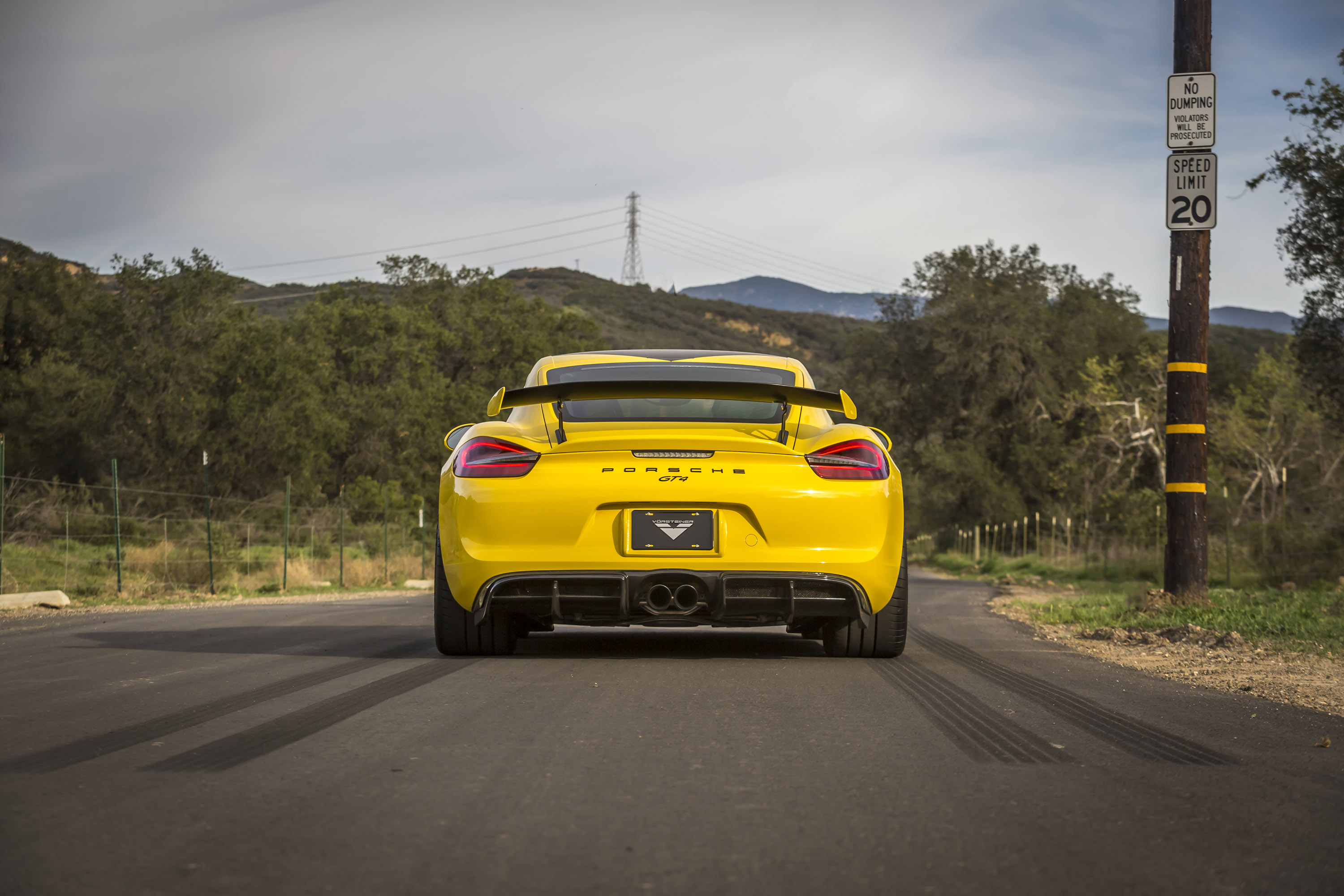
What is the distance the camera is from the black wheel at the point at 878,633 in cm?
707

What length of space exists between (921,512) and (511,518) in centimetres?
5437

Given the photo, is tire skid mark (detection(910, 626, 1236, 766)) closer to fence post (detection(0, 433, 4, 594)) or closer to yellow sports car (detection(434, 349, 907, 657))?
yellow sports car (detection(434, 349, 907, 657))

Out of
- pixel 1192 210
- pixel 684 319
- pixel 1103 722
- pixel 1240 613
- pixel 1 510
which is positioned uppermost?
pixel 684 319

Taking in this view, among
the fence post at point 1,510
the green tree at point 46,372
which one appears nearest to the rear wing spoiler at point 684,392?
the fence post at point 1,510

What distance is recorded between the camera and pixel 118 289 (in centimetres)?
3462

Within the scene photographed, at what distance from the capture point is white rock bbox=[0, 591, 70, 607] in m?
12.8

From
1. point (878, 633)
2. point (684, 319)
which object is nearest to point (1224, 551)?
point (878, 633)

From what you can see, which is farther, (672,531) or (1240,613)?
(1240,613)

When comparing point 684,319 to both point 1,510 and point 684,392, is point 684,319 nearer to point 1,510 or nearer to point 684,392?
point 1,510

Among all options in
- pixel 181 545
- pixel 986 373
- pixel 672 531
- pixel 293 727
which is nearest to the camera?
pixel 293 727

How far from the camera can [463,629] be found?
7145mm

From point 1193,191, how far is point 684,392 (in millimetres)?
7201

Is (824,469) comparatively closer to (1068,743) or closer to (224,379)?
(1068,743)

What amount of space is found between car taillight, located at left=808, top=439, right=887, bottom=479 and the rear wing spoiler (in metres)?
0.22
